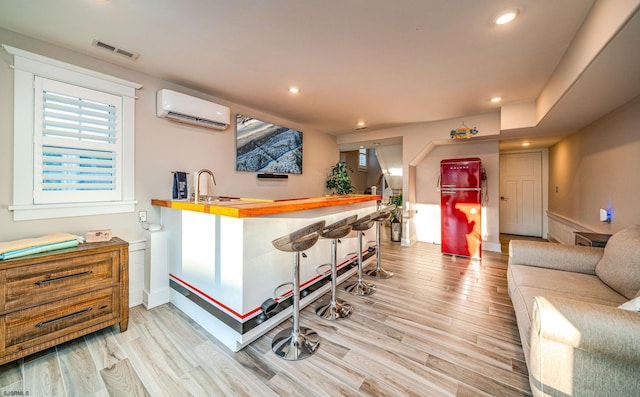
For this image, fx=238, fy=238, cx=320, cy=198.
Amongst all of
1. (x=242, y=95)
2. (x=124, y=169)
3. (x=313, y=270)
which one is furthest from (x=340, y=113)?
(x=124, y=169)

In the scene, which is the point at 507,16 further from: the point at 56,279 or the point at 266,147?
the point at 56,279

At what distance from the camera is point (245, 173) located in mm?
3686

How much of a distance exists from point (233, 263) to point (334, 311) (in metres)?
1.08

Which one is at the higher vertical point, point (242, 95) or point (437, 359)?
point (242, 95)

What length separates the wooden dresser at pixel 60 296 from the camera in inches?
62.6

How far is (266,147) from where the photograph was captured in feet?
12.8

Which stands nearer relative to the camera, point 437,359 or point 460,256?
point 437,359

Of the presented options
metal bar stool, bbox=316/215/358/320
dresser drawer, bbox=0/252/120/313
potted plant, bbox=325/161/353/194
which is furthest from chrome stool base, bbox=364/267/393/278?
dresser drawer, bbox=0/252/120/313

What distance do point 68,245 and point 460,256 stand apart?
5.13 meters

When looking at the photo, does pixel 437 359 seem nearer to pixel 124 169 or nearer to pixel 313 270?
pixel 313 270

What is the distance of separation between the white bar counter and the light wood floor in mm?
138

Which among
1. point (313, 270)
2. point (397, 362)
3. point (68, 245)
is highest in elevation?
point (68, 245)

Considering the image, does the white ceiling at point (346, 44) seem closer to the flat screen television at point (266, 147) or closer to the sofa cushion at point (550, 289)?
the flat screen television at point (266, 147)

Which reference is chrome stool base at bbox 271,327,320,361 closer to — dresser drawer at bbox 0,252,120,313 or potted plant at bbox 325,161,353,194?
dresser drawer at bbox 0,252,120,313
